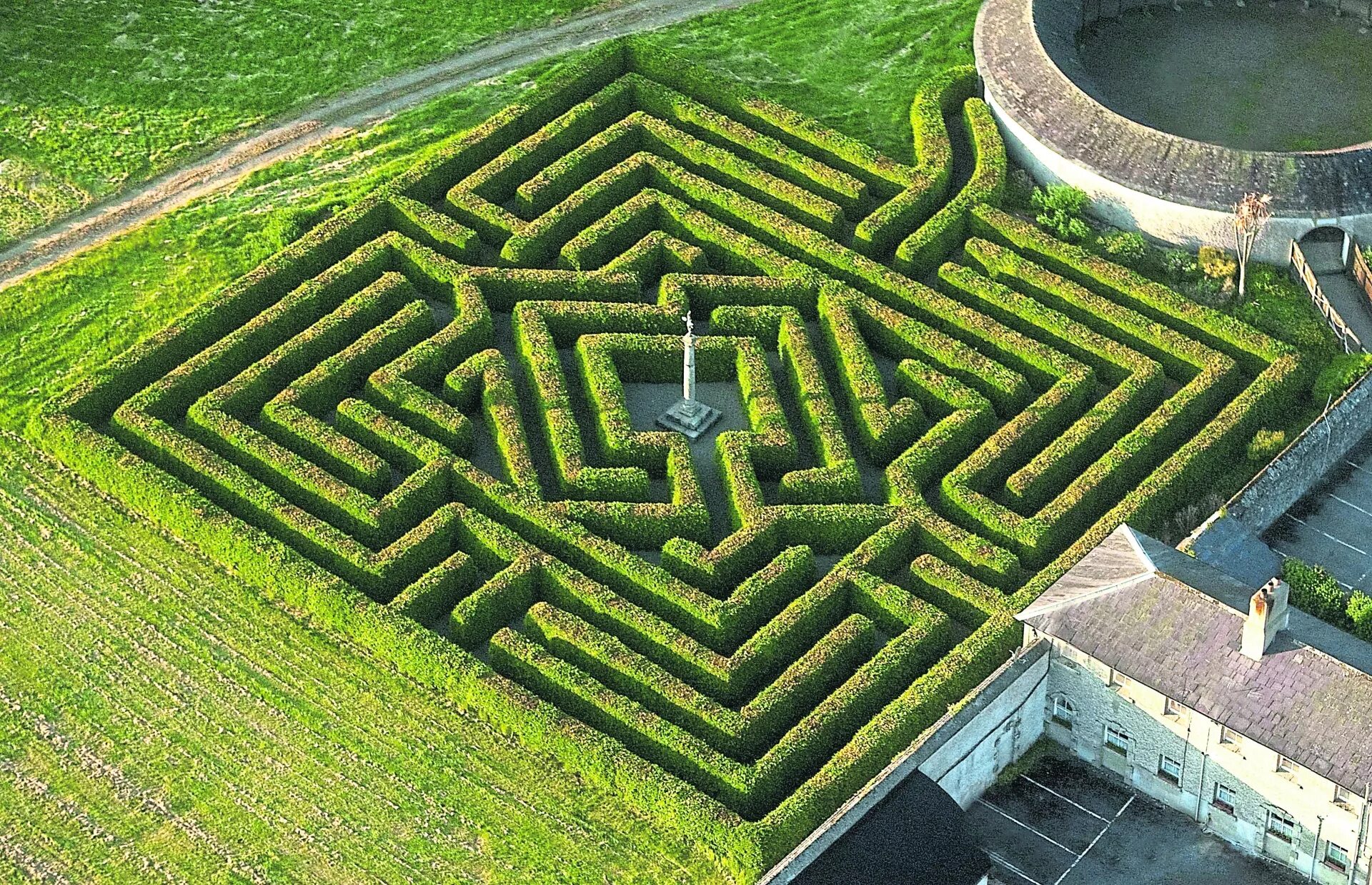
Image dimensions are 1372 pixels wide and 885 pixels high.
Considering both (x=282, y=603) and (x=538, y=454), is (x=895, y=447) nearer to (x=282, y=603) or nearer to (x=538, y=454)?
(x=538, y=454)

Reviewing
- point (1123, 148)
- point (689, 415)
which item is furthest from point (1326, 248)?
point (689, 415)

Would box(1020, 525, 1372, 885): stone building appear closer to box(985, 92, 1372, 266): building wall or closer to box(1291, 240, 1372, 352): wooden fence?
box(1291, 240, 1372, 352): wooden fence


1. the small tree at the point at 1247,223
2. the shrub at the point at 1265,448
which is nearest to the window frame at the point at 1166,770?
the shrub at the point at 1265,448

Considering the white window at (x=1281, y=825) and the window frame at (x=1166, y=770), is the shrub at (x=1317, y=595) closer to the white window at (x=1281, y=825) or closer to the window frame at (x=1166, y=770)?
the window frame at (x=1166, y=770)

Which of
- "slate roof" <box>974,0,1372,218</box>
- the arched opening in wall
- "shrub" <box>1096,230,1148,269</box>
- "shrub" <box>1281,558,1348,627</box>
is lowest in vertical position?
"shrub" <box>1281,558,1348,627</box>

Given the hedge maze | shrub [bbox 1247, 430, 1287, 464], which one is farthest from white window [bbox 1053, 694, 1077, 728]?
shrub [bbox 1247, 430, 1287, 464]

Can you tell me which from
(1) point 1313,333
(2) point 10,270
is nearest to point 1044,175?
(1) point 1313,333
